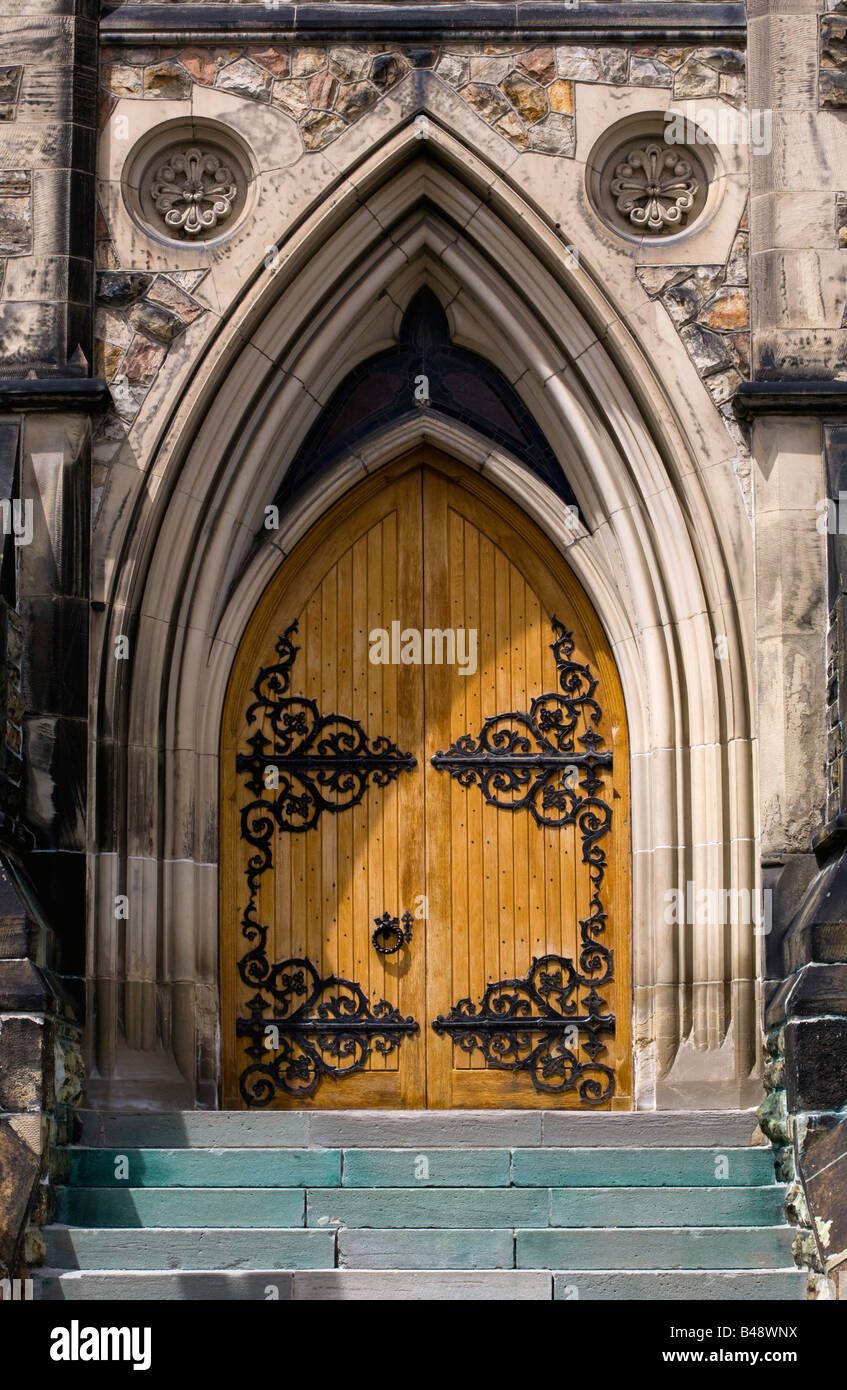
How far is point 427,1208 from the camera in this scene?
724 cm

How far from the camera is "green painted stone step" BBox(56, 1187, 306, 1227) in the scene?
7.28 metres

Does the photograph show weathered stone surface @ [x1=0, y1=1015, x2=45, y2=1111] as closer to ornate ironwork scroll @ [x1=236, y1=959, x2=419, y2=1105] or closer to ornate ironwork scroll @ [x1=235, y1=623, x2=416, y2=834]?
ornate ironwork scroll @ [x1=236, y1=959, x2=419, y2=1105]

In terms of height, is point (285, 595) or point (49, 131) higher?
point (49, 131)

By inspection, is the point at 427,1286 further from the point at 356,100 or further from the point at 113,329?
the point at 356,100

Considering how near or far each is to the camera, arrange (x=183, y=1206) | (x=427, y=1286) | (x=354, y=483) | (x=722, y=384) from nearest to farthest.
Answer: (x=427, y=1286), (x=183, y=1206), (x=722, y=384), (x=354, y=483)

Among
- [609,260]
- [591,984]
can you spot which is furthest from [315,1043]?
[609,260]

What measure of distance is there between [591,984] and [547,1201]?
1.59 metres

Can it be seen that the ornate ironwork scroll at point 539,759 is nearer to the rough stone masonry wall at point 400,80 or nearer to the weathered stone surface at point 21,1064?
the rough stone masonry wall at point 400,80

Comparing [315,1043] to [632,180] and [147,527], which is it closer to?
[147,527]

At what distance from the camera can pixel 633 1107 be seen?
8.58 m

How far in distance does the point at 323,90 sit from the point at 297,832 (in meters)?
3.02

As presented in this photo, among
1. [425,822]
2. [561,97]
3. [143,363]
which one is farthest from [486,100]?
[425,822]

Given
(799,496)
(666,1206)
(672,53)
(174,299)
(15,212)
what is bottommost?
(666,1206)

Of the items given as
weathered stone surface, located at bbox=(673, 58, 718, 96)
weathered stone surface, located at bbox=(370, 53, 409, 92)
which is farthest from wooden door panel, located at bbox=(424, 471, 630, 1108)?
weathered stone surface, located at bbox=(673, 58, 718, 96)
